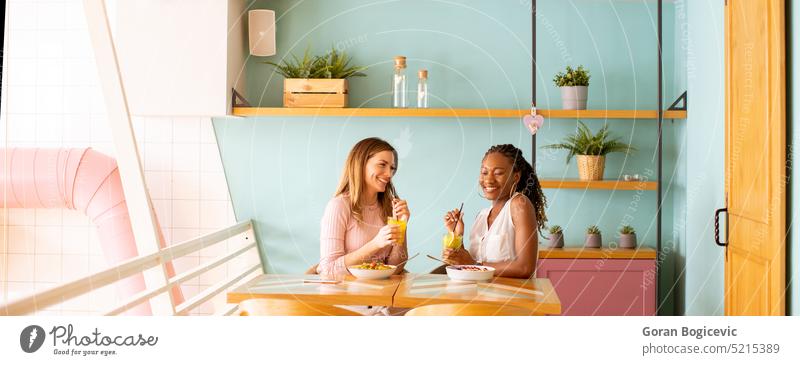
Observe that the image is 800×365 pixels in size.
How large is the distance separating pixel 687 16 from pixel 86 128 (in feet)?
6.38

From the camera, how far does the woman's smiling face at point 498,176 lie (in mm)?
2320

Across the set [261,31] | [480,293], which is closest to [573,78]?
[261,31]

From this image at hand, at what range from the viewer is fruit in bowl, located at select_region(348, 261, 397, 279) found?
1993 millimetres

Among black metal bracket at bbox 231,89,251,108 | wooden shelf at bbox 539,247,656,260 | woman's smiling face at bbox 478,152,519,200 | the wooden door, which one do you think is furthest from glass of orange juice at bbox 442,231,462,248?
black metal bracket at bbox 231,89,251,108

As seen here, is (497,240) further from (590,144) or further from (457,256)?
(590,144)

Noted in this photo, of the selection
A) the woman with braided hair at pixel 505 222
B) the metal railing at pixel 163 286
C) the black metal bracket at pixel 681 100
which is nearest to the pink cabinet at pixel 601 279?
the woman with braided hair at pixel 505 222

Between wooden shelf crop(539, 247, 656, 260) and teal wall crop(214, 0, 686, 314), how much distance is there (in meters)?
0.08

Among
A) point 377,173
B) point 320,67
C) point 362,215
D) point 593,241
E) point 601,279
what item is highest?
point 320,67

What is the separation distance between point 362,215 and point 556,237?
813 millimetres

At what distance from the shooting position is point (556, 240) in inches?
108

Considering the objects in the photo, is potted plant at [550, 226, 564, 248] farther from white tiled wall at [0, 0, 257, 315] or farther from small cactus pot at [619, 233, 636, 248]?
white tiled wall at [0, 0, 257, 315]

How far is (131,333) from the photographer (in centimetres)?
168

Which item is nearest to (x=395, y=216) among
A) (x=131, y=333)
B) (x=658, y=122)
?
(x=131, y=333)

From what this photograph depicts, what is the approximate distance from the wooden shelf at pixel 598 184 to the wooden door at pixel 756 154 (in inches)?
17.5
